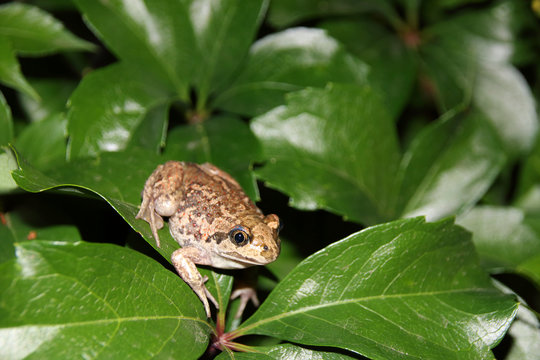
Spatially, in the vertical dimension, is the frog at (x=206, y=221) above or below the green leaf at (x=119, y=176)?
below

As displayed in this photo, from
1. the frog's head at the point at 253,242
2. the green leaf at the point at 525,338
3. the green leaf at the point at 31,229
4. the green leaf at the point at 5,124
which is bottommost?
the green leaf at the point at 525,338

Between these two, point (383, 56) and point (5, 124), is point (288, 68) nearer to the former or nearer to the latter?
point (383, 56)

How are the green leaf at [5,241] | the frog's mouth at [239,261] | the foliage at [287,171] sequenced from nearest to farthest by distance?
the foliage at [287,171], the green leaf at [5,241], the frog's mouth at [239,261]

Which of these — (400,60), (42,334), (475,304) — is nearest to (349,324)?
(475,304)

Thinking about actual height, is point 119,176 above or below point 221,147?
above

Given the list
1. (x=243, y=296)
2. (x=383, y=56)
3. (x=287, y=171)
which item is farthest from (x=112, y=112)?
(x=383, y=56)

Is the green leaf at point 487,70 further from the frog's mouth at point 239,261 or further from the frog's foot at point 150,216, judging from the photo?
the frog's foot at point 150,216

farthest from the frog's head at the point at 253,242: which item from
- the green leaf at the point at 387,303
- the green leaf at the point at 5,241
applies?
the green leaf at the point at 5,241

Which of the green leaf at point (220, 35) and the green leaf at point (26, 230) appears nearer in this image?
the green leaf at point (26, 230)

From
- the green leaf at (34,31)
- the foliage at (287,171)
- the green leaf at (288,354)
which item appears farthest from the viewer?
the green leaf at (34,31)
